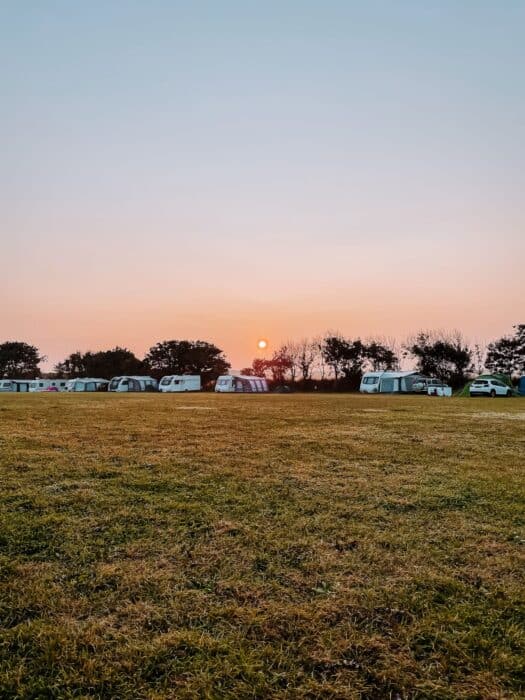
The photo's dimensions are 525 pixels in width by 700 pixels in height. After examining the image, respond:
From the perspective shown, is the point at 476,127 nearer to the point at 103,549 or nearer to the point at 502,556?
the point at 502,556

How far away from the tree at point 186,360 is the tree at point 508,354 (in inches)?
1126

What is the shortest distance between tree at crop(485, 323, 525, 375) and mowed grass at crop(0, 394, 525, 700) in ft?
134

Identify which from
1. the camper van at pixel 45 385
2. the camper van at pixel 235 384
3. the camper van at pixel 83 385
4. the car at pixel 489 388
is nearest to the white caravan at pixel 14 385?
the camper van at pixel 45 385

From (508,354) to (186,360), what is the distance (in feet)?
110

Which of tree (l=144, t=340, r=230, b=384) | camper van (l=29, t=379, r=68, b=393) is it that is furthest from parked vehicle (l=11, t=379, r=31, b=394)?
tree (l=144, t=340, r=230, b=384)

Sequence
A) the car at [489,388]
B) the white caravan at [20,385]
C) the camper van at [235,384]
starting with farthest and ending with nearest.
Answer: the white caravan at [20,385] < the camper van at [235,384] < the car at [489,388]

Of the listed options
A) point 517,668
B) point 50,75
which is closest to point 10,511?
point 517,668

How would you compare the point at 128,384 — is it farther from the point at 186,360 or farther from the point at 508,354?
the point at 508,354

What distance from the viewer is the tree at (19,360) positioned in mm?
59594

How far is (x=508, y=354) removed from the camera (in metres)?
40.8

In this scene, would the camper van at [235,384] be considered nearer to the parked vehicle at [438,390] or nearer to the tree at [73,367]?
the parked vehicle at [438,390]

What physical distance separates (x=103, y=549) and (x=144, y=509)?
2.34 feet

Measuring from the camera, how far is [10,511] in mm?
3217

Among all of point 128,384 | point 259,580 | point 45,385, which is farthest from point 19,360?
point 259,580
